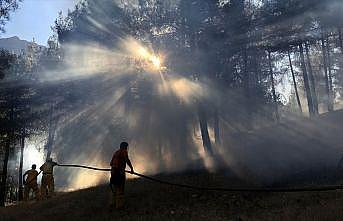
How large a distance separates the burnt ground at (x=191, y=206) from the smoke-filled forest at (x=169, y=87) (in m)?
3.38

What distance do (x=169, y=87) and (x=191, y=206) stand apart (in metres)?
16.3

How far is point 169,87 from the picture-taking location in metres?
29.0

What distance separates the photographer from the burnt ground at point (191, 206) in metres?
Result: 11.1

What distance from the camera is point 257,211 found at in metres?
12.2

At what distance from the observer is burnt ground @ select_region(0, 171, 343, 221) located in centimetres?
1115

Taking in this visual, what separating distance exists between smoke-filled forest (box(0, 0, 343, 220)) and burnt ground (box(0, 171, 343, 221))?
3384 millimetres

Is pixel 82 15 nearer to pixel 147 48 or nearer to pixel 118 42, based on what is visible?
pixel 118 42

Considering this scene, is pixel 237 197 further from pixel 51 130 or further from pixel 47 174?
pixel 51 130

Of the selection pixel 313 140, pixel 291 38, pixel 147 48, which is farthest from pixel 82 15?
pixel 313 140

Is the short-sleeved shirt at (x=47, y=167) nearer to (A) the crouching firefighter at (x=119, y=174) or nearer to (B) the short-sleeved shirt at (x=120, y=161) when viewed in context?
(A) the crouching firefighter at (x=119, y=174)

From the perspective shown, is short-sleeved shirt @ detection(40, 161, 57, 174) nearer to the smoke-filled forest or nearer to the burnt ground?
the burnt ground

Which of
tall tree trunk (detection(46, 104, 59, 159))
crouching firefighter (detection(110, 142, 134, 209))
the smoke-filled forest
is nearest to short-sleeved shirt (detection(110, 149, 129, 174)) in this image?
crouching firefighter (detection(110, 142, 134, 209))

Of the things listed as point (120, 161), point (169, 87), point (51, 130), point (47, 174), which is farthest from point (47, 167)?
point (51, 130)

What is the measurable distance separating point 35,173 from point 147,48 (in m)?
10.7
